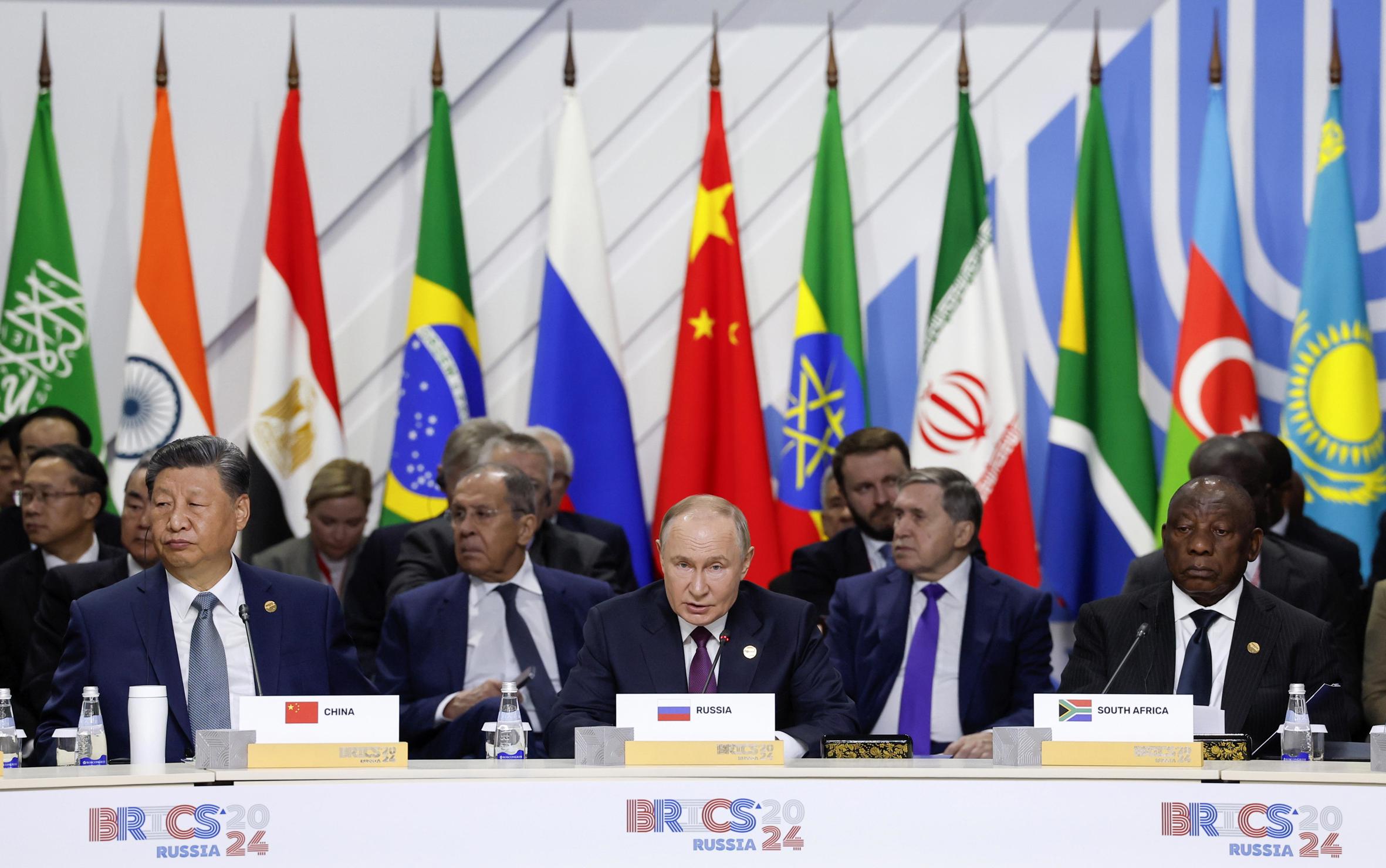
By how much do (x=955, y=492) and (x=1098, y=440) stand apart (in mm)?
1974

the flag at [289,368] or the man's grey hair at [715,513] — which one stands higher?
the flag at [289,368]

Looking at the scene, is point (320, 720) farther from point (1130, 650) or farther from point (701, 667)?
point (1130, 650)

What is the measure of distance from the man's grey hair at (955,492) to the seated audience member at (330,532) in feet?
7.10

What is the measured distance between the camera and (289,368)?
675 cm

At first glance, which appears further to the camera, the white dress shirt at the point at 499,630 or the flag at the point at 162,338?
the flag at the point at 162,338

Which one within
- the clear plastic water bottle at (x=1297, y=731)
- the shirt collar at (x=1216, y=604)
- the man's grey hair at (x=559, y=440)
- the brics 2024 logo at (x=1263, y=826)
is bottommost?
the brics 2024 logo at (x=1263, y=826)

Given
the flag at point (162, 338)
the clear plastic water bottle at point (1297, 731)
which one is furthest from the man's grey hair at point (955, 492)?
the flag at point (162, 338)

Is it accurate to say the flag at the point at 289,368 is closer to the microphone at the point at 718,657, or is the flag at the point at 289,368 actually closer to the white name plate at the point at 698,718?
the microphone at the point at 718,657

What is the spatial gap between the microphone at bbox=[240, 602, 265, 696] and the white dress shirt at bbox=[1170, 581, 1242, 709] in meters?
2.17

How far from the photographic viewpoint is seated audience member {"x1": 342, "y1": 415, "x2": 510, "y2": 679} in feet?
18.0

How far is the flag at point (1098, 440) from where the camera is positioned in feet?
21.9

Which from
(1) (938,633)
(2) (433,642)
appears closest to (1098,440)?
(1) (938,633)

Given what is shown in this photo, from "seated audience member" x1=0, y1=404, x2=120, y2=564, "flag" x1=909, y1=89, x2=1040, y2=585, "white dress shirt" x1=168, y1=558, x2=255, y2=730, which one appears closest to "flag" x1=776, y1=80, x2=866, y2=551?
"flag" x1=909, y1=89, x2=1040, y2=585

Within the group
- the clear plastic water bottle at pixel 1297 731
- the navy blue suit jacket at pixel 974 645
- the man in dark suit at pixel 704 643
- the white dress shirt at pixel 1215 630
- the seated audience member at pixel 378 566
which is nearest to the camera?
the clear plastic water bottle at pixel 1297 731
